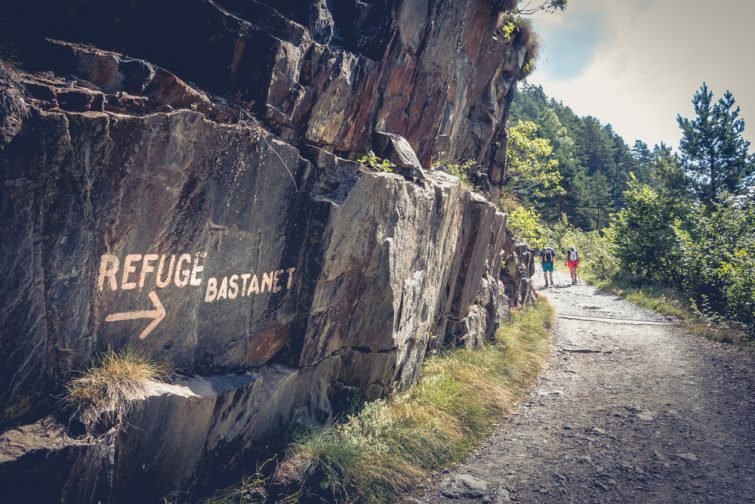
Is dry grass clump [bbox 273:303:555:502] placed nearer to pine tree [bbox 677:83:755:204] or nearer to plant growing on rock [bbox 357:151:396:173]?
plant growing on rock [bbox 357:151:396:173]

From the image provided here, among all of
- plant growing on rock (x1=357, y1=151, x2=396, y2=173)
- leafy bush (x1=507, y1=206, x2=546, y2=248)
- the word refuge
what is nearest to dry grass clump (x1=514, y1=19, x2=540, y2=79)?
leafy bush (x1=507, y1=206, x2=546, y2=248)

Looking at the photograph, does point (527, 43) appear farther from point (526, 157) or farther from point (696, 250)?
point (696, 250)

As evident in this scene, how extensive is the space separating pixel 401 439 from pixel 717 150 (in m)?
37.5

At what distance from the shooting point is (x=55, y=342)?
375cm

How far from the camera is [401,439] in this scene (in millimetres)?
6438

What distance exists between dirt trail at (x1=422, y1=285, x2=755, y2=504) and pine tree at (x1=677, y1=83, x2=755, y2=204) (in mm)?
25829

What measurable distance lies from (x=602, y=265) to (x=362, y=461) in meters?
24.5

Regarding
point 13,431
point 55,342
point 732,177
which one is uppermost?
point 732,177

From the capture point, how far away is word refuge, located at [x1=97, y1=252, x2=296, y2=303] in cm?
411

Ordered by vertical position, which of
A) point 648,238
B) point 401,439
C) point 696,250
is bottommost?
point 401,439

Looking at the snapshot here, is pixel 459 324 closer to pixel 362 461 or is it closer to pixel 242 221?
pixel 362 461

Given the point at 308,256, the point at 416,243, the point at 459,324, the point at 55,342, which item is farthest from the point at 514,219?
the point at 55,342

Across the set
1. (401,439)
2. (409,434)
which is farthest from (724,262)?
(401,439)

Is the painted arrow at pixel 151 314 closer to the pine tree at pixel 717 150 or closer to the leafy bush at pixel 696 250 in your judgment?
the leafy bush at pixel 696 250
